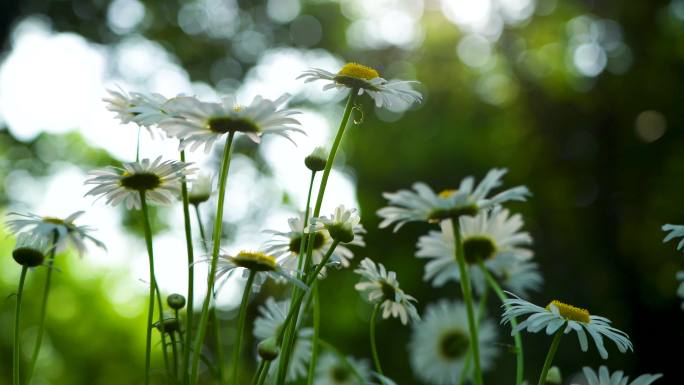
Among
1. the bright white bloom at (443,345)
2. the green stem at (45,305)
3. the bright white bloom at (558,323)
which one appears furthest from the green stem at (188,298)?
the bright white bloom at (443,345)

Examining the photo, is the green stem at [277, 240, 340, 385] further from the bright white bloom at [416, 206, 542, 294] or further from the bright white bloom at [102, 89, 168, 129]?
the bright white bloom at [416, 206, 542, 294]

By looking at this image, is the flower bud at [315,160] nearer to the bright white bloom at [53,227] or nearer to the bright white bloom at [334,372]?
the bright white bloom at [53,227]

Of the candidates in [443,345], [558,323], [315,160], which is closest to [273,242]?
[315,160]

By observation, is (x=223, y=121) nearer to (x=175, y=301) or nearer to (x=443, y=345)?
(x=175, y=301)

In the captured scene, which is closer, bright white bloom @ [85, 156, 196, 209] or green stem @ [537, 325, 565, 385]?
green stem @ [537, 325, 565, 385]

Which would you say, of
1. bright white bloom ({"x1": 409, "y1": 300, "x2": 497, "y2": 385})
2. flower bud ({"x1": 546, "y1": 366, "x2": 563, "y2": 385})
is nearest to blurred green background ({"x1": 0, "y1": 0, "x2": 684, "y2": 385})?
bright white bloom ({"x1": 409, "y1": 300, "x2": 497, "y2": 385})
